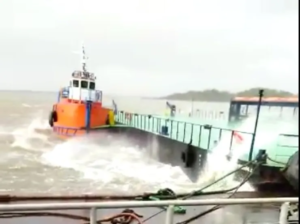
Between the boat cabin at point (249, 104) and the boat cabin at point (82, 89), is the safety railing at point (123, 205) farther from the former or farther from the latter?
the boat cabin at point (82, 89)

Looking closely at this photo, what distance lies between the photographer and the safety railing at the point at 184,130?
235 centimetres

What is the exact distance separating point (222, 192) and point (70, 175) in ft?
3.20

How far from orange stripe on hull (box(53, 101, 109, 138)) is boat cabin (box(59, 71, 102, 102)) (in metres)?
0.04

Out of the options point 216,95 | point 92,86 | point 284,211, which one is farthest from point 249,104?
point 92,86

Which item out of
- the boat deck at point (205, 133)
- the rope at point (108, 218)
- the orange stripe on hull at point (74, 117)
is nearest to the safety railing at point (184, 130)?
the boat deck at point (205, 133)

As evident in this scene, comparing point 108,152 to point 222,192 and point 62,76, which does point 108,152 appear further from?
point 222,192

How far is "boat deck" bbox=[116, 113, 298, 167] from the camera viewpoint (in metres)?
2.35

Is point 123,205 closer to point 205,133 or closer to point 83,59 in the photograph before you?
point 83,59

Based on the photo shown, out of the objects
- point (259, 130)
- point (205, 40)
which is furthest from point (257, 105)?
point (205, 40)

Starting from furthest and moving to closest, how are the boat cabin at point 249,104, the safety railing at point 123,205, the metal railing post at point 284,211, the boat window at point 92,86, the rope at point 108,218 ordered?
the boat window at point 92,86 < the boat cabin at point 249,104 < the rope at point 108,218 < the metal railing post at point 284,211 < the safety railing at point 123,205

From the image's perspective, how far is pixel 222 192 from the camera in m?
2.49

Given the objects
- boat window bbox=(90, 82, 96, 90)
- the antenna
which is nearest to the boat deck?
boat window bbox=(90, 82, 96, 90)

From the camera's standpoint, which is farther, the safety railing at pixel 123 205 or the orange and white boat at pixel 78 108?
Answer: the orange and white boat at pixel 78 108

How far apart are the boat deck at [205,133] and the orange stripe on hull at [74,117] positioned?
5.2 inches
